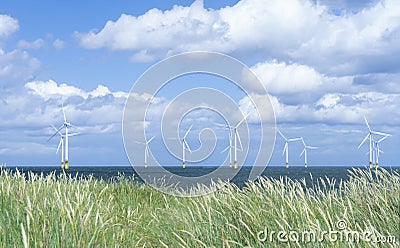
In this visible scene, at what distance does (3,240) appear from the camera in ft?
21.9

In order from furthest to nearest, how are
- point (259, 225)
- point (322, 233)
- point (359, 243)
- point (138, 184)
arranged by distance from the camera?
point (138, 184) → point (259, 225) → point (359, 243) → point (322, 233)

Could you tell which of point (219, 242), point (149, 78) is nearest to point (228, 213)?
point (219, 242)

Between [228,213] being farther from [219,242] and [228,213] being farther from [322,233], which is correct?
[322,233]

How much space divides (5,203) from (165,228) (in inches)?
116

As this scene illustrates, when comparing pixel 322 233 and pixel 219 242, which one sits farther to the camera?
pixel 219 242

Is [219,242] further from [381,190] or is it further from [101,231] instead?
[381,190]

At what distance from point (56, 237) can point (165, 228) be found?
11.1 feet

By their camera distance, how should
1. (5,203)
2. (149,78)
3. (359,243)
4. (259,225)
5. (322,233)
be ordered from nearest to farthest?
(322,233), (359,243), (259,225), (5,203), (149,78)

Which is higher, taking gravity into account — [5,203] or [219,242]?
[5,203]

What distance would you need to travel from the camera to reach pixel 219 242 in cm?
769

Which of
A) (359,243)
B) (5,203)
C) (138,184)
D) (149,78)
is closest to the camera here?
(359,243)

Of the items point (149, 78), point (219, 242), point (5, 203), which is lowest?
point (219, 242)

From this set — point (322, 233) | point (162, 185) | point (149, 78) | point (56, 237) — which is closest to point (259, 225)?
point (322, 233)

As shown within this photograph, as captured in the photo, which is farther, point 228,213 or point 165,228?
point 165,228
